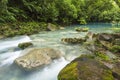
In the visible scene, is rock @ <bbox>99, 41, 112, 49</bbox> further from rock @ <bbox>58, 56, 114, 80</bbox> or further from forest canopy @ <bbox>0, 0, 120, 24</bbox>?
forest canopy @ <bbox>0, 0, 120, 24</bbox>

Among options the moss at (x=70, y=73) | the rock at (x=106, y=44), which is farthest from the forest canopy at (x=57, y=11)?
the moss at (x=70, y=73)

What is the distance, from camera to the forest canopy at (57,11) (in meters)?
20.8

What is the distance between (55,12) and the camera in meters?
25.5

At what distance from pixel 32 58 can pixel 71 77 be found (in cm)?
338

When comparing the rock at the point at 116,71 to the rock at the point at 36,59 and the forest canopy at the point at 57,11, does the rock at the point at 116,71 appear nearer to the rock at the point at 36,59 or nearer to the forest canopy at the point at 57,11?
the rock at the point at 36,59

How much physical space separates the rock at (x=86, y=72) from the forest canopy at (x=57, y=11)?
493 inches

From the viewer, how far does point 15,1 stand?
23000 mm

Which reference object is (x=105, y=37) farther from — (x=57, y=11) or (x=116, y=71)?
(x=57, y=11)

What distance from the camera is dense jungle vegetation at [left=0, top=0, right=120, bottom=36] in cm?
1902

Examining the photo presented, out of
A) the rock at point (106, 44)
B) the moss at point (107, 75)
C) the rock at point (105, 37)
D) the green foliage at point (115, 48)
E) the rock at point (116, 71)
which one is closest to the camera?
the moss at point (107, 75)

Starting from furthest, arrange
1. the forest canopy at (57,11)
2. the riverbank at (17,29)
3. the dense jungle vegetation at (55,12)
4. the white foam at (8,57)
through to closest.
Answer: the forest canopy at (57,11)
the dense jungle vegetation at (55,12)
the riverbank at (17,29)
the white foam at (8,57)

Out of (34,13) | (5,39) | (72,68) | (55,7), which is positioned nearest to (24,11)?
(34,13)

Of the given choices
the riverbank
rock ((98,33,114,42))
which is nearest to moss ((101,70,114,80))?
rock ((98,33,114,42))

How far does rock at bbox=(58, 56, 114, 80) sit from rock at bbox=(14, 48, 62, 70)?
2.41 m
